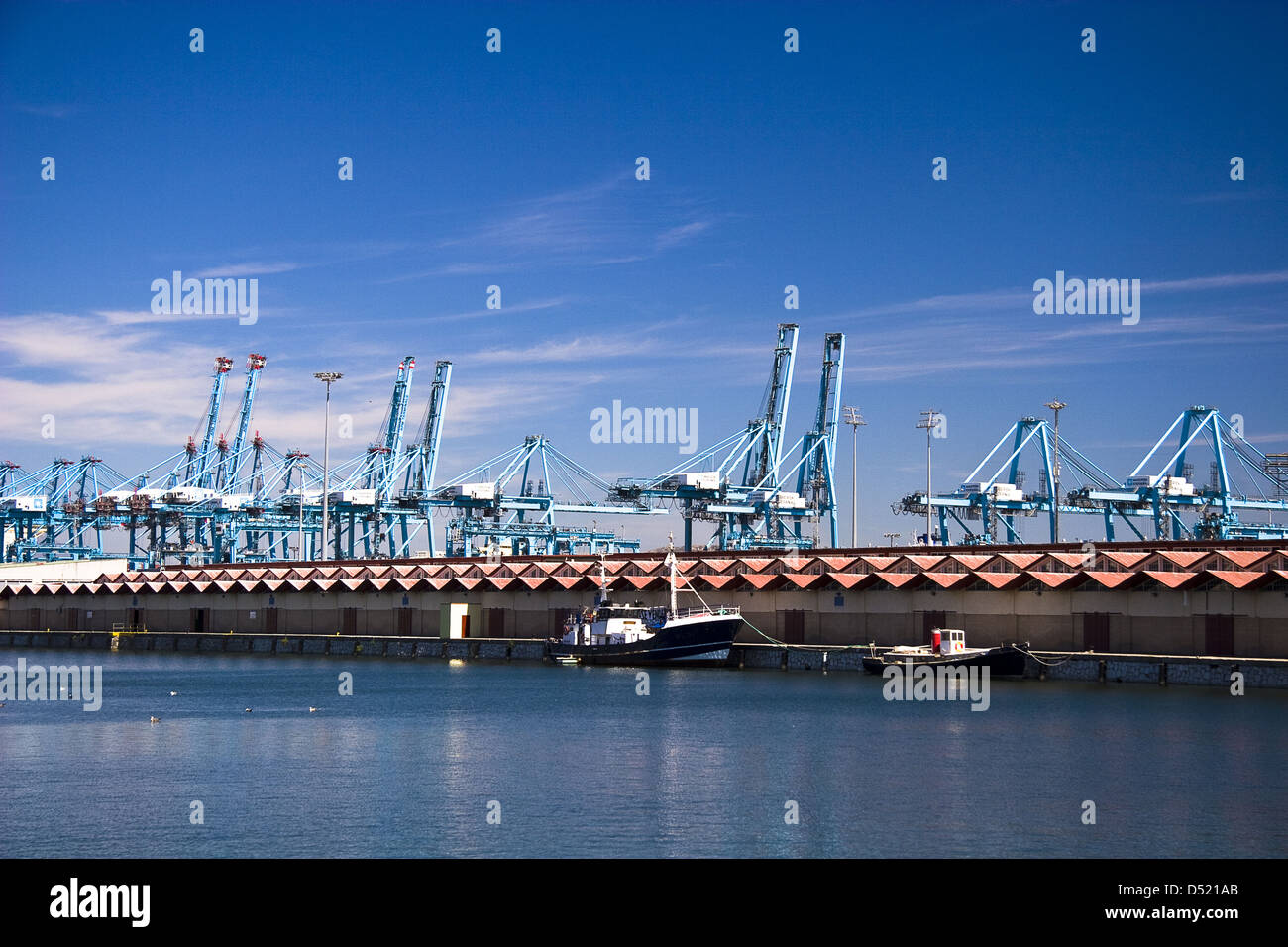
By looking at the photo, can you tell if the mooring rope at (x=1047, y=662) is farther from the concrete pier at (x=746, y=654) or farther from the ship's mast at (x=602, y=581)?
the ship's mast at (x=602, y=581)

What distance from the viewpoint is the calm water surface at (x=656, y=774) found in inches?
1152

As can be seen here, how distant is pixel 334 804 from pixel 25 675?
49.8m

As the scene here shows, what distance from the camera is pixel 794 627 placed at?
78.7 m

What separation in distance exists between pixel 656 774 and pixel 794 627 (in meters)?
41.7

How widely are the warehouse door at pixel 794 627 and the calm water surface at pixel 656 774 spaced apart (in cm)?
1566

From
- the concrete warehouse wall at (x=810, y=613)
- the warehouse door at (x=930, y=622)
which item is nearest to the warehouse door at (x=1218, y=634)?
the concrete warehouse wall at (x=810, y=613)

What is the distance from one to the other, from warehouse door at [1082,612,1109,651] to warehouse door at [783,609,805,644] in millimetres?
16415

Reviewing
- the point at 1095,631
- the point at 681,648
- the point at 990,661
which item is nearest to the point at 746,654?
the point at 681,648

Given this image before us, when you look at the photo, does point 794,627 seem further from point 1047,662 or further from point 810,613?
point 1047,662

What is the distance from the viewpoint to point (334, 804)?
33281 mm
